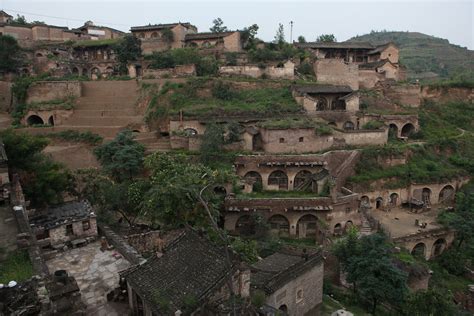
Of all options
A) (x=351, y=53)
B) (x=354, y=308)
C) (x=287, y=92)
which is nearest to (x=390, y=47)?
(x=351, y=53)

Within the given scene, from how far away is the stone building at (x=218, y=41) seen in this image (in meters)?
44.2

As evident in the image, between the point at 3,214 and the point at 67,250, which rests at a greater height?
the point at 3,214

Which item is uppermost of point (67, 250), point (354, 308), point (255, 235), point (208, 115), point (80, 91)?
point (80, 91)

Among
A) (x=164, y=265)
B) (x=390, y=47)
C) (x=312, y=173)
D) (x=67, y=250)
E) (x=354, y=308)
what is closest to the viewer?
(x=164, y=265)

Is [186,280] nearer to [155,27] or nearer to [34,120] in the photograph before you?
[34,120]

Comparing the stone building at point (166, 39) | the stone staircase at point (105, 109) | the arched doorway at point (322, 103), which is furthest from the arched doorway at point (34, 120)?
the arched doorway at point (322, 103)

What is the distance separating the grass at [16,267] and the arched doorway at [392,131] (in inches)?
1216

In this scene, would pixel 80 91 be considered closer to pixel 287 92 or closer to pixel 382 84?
pixel 287 92

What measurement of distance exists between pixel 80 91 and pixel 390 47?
34.4 meters

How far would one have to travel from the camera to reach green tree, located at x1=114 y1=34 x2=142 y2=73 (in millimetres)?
41844

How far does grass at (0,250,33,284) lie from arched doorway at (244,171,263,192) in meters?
16.5

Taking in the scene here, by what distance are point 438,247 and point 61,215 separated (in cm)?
2392

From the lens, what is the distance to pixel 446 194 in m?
30.8

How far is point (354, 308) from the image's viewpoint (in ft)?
57.8
